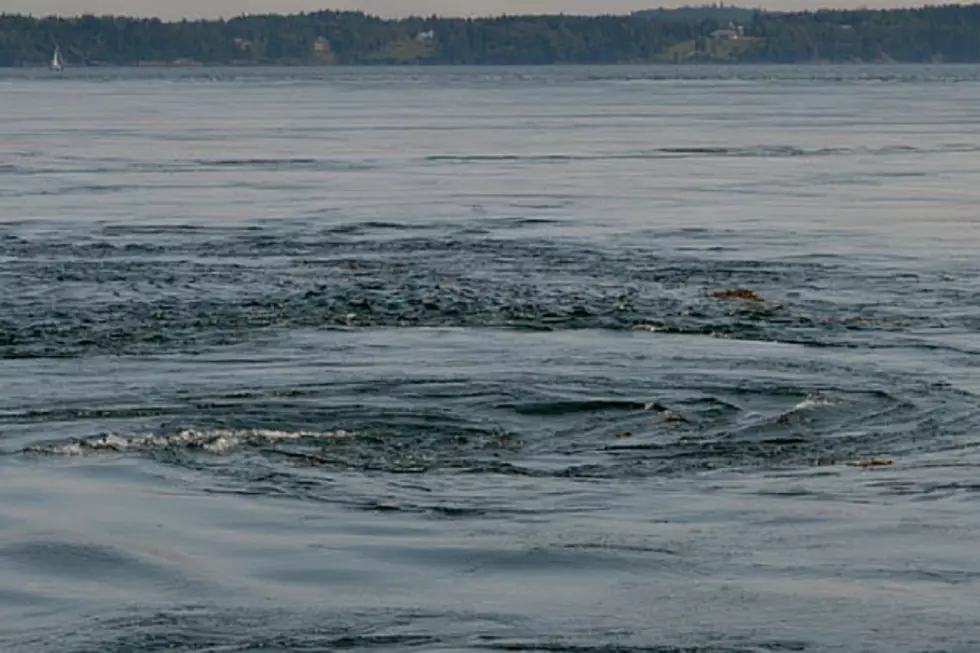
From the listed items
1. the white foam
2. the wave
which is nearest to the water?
the white foam

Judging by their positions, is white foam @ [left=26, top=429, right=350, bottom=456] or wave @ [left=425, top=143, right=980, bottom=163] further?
wave @ [left=425, top=143, right=980, bottom=163]

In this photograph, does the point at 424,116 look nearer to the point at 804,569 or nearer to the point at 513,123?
the point at 513,123

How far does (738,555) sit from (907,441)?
3487 millimetres

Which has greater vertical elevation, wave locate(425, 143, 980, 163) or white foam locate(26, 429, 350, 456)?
white foam locate(26, 429, 350, 456)

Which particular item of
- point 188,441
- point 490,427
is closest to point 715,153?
point 490,427

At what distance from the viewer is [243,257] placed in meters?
26.4

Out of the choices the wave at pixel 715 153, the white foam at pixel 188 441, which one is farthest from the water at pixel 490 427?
the wave at pixel 715 153

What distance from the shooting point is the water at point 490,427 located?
10109mm

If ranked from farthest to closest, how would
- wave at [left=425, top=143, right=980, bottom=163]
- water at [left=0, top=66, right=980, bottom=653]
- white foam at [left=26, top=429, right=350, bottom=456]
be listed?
wave at [left=425, top=143, right=980, bottom=163], white foam at [left=26, top=429, right=350, bottom=456], water at [left=0, top=66, right=980, bottom=653]

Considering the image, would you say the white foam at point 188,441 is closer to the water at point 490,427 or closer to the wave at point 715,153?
the water at point 490,427

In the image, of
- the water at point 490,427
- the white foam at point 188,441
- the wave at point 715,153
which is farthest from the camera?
the wave at point 715,153

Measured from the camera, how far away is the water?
10109mm

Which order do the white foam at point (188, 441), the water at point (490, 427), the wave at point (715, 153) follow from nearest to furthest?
the water at point (490, 427)
the white foam at point (188, 441)
the wave at point (715, 153)

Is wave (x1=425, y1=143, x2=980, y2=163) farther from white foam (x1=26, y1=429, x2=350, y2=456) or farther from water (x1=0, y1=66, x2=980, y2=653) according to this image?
white foam (x1=26, y1=429, x2=350, y2=456)
